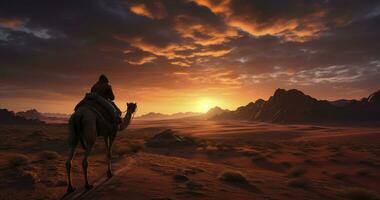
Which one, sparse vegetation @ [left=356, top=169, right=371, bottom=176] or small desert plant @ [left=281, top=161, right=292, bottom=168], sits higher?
small desert plant @ [left=281, top=161, right=292, bottom=168]

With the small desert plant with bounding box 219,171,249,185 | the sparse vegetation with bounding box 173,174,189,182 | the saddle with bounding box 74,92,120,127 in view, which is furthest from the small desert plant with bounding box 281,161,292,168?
the saddle with bounding box 74,92,120,127

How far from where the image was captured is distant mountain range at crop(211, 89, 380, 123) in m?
119

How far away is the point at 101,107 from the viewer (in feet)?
29.5

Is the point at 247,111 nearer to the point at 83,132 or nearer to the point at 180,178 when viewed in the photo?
the point at 180,178

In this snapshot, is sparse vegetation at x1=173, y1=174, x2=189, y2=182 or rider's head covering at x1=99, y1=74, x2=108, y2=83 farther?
sparse vegetation at x1=173, y1=174, x2=189, y2=182

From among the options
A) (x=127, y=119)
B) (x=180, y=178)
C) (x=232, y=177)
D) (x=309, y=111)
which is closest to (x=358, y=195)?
(x=232, y=177)

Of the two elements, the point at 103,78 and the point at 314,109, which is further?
the point at 314,109

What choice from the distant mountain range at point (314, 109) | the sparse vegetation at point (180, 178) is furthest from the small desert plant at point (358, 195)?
the distant mountain range at point (314, 109)

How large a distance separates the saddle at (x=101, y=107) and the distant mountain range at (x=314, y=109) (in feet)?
397

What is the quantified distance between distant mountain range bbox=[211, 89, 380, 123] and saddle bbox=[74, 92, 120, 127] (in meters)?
121

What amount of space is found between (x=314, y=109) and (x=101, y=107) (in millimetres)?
130203

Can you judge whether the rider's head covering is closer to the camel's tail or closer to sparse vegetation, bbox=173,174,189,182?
the camel's tail

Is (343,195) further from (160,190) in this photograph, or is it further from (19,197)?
(19,197)

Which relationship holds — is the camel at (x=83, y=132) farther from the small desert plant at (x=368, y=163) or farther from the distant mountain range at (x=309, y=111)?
the distant mountain range at (x=309, y=111)
